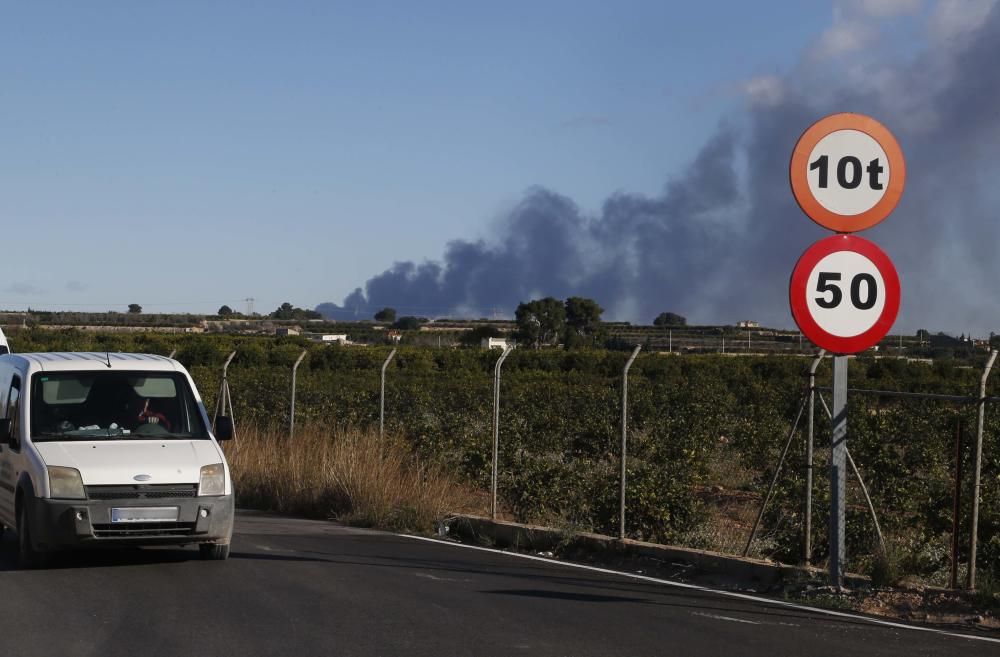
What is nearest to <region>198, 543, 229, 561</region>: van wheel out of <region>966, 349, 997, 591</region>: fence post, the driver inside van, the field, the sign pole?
the driver inside van

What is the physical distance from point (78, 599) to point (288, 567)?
6.86 ft

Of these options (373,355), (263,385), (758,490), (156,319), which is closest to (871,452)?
(758,490)

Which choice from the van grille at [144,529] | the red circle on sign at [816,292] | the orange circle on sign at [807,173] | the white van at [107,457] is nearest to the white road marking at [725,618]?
the red circle on sign at [816,292]

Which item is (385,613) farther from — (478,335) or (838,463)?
(478,335)

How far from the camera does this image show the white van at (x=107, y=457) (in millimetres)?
10250

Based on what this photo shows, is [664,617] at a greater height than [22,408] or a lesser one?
lesser

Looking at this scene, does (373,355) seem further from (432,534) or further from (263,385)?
(432,534)

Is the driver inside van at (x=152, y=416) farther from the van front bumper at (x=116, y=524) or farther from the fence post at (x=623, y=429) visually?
the fence post at (x=623, y=429)

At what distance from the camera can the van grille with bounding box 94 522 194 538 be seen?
10258mm

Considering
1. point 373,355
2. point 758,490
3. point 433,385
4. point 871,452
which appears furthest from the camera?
point 373,355

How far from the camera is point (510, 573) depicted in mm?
10680

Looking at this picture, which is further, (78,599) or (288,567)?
(288,567)

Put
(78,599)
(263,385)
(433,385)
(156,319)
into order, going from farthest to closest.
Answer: (156,319)
(433,385)
(263,385)
(78,599)

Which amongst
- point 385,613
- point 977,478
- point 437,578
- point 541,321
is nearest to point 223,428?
point 437,578
